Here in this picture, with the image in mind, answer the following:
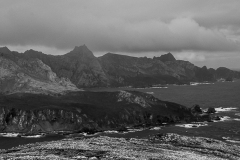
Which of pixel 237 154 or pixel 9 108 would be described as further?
pixel 9 108

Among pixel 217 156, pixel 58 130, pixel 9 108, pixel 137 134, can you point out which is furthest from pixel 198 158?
pixel 9 108

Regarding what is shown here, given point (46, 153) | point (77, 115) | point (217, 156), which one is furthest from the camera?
point (77, 115)

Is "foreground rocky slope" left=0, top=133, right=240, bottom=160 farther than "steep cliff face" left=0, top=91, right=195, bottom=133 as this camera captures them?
No

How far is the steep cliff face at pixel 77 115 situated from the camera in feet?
486

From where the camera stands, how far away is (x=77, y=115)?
156 meters

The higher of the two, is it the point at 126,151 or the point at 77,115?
the point at 77,115

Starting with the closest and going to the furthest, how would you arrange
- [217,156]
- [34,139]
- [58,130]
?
[217,156], [34,139], [58,130]

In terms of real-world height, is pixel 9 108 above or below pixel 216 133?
above

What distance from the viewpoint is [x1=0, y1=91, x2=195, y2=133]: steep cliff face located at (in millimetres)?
148000

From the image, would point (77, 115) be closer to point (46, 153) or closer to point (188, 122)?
point (188, 122)

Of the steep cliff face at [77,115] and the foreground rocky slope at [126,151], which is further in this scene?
the steep cliff face at [77,115]

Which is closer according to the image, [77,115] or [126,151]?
[126,151]

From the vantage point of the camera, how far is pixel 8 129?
14662 cm

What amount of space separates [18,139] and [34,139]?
7.71m
